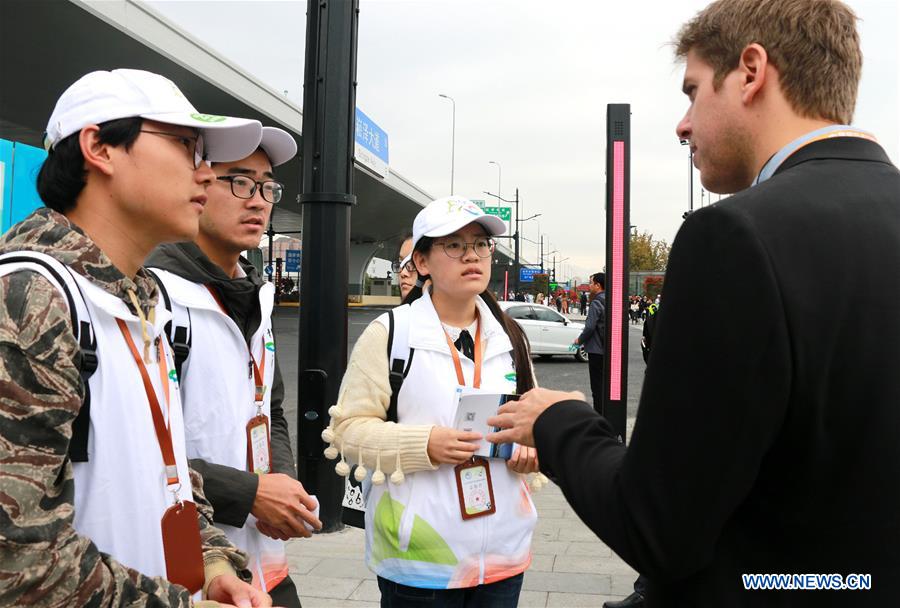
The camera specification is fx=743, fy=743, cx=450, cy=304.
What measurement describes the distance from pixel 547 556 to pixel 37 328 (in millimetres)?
4545

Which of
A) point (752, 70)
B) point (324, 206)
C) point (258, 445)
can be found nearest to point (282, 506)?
point (258, 445)

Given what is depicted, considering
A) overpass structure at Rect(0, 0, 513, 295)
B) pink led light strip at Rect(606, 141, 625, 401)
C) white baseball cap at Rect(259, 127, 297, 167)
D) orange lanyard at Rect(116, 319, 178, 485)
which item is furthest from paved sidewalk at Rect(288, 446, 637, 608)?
overpass structure at Rect(0, 0, 513, 295)

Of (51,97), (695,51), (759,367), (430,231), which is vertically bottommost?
(759,367)

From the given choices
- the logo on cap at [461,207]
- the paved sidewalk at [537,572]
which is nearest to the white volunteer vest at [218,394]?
the logo on cap at [461,207]

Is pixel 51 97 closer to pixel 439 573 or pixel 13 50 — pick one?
pixel 13 50

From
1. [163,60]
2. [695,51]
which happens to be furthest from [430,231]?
[163,60]

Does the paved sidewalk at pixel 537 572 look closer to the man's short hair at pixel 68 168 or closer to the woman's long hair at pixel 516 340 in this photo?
the woman's long hair at pixel 516 340

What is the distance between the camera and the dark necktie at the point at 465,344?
2.80 metres

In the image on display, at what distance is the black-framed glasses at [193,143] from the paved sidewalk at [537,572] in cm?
324

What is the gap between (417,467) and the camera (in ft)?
8.14

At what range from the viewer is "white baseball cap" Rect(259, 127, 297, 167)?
260 centimetres

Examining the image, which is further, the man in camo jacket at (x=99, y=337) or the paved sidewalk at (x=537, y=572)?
the paved sidewalk at (x=537, y=572)

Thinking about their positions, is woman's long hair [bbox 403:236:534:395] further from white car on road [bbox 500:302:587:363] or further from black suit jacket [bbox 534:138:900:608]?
white car on road [bbox 500:302:587:363]

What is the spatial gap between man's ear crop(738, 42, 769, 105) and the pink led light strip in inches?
106
